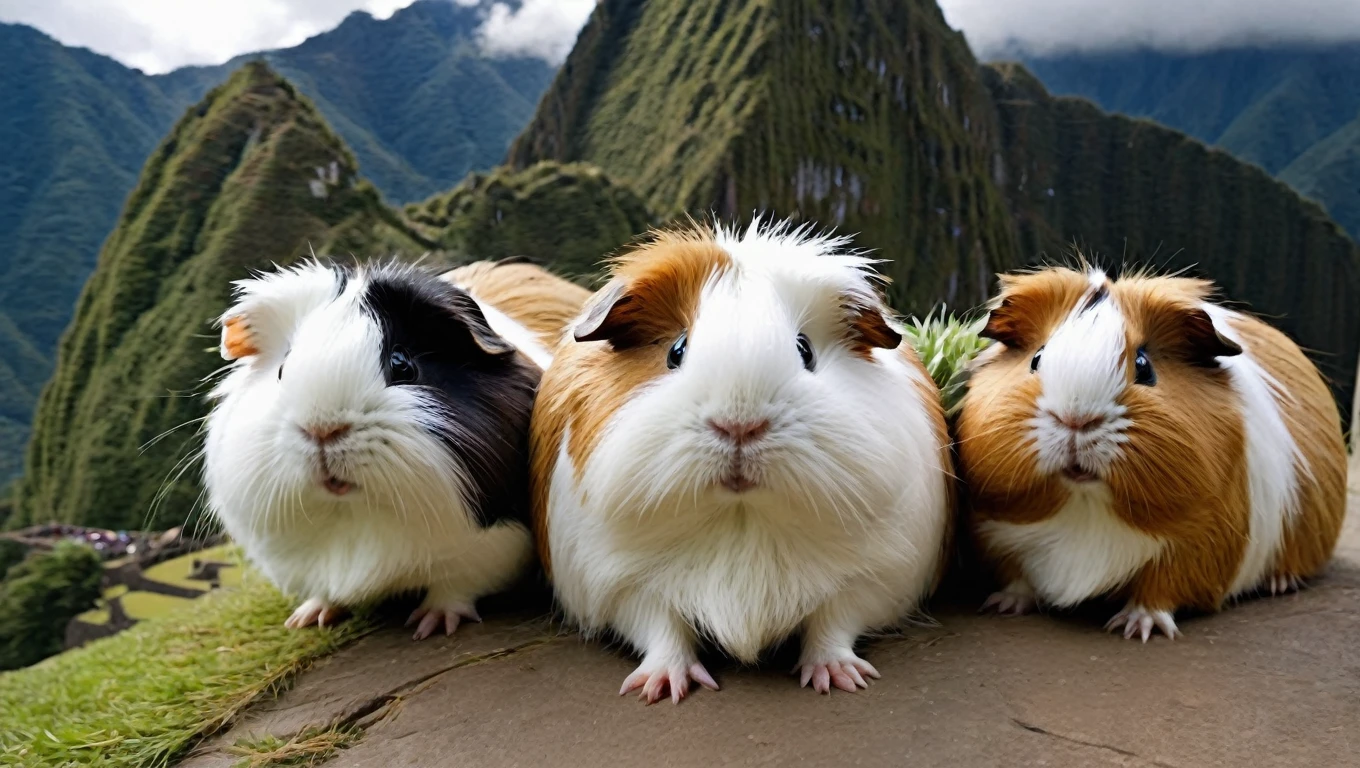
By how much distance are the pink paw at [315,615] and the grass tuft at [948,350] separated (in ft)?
7.29

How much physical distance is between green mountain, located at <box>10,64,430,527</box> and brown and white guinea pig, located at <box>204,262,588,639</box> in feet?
50.5

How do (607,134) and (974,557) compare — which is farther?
(607,134)

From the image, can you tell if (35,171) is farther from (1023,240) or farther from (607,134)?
(1023,240)

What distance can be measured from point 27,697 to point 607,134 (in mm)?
31165

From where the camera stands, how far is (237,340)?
8.89 feet

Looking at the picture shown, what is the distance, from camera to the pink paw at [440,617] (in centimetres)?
277

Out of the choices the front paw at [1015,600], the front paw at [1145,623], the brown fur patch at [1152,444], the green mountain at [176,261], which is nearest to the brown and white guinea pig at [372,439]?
the brown fur patch at [1152,444]

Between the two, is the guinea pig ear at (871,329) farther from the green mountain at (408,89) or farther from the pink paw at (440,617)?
the green mountain at (408,89)

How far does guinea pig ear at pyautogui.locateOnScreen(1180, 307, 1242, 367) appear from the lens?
2.54 m

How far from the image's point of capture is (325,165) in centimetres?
2131

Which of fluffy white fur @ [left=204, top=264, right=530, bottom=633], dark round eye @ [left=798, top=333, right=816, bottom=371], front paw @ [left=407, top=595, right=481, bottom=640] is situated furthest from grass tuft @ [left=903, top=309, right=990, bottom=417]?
front paw @ [left=407, top=595, right=481, bottom=640]

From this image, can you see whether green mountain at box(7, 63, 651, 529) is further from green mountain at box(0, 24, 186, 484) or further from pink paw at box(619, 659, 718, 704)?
pink paw at box(619, 659, 718, 704)

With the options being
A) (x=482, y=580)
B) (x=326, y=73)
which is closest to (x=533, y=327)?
(x=482, y=580)

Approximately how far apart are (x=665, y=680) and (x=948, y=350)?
5.71 ft
